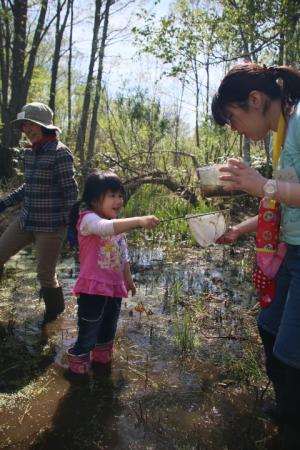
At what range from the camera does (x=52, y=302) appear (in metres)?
3.89

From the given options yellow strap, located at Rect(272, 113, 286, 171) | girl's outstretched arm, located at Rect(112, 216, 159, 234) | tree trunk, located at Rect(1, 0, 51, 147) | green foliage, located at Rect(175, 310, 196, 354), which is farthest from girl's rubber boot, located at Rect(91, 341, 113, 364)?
tree trunk, located at Rect(1, 0, 51, 147)

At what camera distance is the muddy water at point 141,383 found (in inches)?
91.4

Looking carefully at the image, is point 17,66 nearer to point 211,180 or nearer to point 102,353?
point 102,353

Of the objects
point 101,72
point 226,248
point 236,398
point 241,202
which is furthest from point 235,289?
point 101,72

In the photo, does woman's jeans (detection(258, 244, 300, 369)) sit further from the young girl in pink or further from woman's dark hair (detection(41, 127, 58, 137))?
woman's dark hair (detection(41, 127, 58, 137))

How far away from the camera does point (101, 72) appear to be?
49.1 feet

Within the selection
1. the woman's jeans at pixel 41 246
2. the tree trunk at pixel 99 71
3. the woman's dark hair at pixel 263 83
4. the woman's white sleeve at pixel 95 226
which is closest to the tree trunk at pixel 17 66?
the tree trunk at pixel 99 71

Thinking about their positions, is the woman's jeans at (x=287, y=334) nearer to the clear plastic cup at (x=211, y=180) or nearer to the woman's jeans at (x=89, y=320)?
the clear plastic cup at (x=211, y=180)

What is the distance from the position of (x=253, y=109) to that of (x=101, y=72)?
14.0 meters

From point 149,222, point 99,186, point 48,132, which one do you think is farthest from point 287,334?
point 48,132

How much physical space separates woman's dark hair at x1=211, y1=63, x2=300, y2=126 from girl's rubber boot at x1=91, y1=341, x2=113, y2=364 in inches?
74.7

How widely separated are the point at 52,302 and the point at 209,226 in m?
2.01

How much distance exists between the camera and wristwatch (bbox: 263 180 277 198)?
5.70 ft

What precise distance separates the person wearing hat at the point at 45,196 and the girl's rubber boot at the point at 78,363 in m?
0.97
